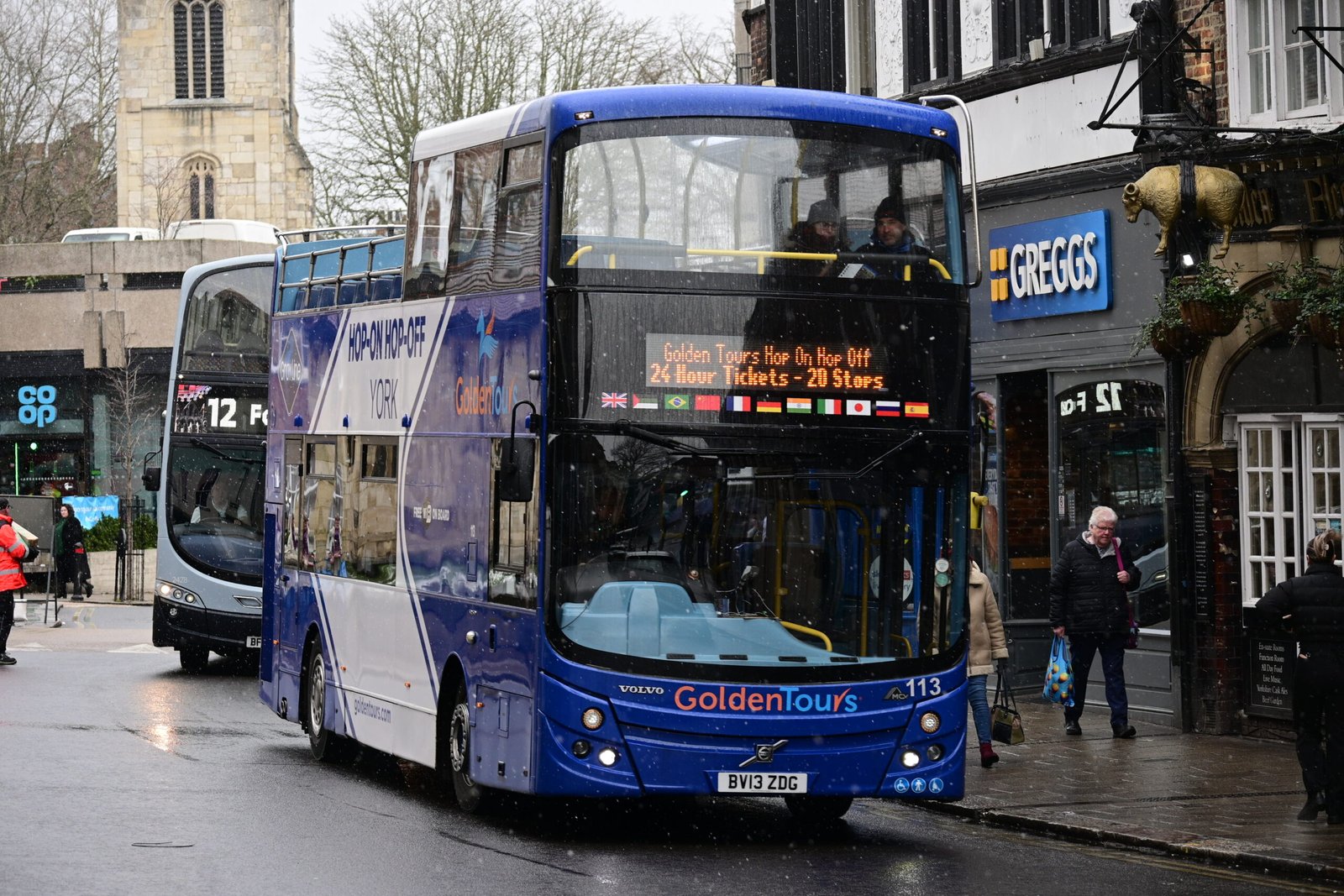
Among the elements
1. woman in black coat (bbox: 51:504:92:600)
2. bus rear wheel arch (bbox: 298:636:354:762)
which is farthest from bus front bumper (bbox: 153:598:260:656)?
woman in black coat (bbox: 51:504:92:600)

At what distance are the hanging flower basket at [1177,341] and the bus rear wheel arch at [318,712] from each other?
22.5 feet

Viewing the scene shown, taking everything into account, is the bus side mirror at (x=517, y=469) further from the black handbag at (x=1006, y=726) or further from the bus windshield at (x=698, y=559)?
the black handbag at (x=1006, y=726)

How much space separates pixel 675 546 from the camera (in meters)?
11.5

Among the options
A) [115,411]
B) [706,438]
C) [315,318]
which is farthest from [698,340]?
[115,411]

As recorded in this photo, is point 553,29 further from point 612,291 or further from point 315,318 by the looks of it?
point 612,291

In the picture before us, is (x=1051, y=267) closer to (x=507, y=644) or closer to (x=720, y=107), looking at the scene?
(x=720, y=107)

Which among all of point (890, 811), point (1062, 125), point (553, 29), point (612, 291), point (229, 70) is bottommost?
point (890, 811)

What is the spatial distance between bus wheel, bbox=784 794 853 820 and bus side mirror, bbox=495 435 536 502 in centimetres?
259

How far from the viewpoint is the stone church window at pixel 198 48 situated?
3484 inches

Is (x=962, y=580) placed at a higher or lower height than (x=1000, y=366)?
lower

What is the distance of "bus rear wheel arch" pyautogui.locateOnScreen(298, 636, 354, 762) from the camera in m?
16.1

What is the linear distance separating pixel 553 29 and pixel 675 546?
44437mm

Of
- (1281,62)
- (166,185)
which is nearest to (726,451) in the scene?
(1281,62)

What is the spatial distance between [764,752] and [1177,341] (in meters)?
7.18
